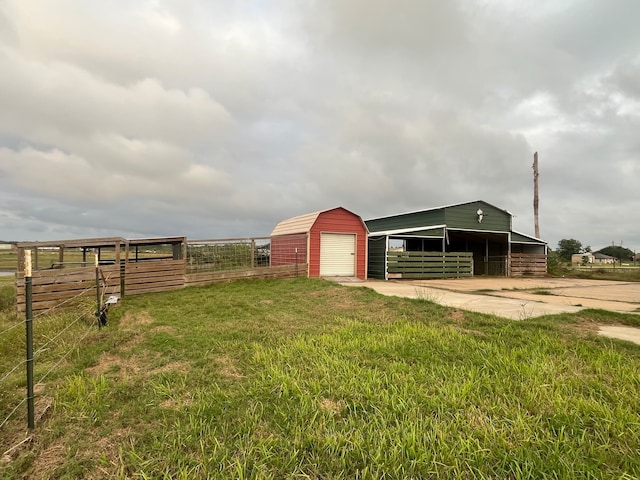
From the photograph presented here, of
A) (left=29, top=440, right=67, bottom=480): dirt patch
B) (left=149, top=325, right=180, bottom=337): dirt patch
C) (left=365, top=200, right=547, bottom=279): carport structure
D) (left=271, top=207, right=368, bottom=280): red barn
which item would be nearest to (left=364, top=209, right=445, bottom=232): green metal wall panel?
(left=365, top=200, right=547, bottom=279): carport structure

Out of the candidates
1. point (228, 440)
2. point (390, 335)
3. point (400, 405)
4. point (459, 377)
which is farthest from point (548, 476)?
point (390, 335)

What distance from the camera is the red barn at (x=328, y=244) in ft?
46.1

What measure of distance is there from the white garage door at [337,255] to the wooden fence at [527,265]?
10943 mm

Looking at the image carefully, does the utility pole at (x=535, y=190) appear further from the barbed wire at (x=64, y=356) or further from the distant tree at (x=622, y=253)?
the distant tree at (x=622, y=253)

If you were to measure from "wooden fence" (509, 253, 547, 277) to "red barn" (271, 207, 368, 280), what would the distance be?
34.5 feet

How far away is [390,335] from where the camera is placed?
178 inches

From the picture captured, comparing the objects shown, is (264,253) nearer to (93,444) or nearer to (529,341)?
(529,341)

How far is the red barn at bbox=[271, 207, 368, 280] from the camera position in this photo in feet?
46.1

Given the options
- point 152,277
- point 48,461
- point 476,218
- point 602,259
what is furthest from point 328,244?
point 602,259

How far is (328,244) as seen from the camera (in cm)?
1452

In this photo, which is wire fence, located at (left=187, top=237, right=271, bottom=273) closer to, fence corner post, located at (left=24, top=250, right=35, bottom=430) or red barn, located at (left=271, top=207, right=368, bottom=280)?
red barn, located at (left=271, top=207, right=368, bottom=280)

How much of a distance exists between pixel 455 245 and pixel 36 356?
78.3 ft

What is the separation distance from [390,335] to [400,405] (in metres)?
1.97

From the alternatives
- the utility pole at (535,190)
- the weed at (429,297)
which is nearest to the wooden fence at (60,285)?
the weed at (429,297)
